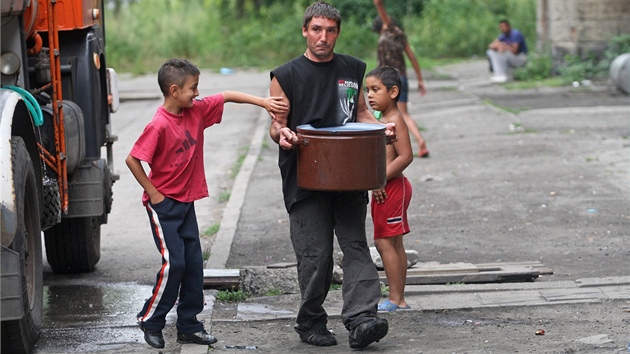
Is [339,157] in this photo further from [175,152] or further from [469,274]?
[469,274]

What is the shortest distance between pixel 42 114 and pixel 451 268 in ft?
9.47

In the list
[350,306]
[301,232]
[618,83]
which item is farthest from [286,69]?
[618,83]

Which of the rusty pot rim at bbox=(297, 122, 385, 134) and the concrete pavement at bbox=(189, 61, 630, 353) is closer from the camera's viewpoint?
the rusty pot rim at bbox=(297, 122, 385, 134)

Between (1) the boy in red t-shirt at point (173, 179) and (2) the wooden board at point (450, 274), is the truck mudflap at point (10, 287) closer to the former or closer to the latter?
(1) the boy in red t-shirt at point (173, 179)

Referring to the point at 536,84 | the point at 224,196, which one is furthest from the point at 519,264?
the point at 536,84

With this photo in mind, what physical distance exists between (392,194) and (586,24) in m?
16.0

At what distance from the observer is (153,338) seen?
5434 millimetres

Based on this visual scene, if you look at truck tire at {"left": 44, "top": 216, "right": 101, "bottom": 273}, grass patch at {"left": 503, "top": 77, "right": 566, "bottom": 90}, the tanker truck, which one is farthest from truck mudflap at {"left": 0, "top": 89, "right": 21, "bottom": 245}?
grass patch at {"left": 503, "top": 77, "right": 566, "bottom": 90}

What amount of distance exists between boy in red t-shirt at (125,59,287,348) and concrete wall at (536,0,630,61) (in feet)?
54.8

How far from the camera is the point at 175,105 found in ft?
17.6

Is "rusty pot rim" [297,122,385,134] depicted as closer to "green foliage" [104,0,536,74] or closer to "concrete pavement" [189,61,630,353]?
"concrete pavement" [189,61,630,353]

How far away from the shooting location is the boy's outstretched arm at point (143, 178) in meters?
5.22

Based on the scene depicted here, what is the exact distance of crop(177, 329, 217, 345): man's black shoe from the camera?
5.54 m

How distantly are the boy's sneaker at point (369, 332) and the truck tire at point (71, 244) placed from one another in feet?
9.01
